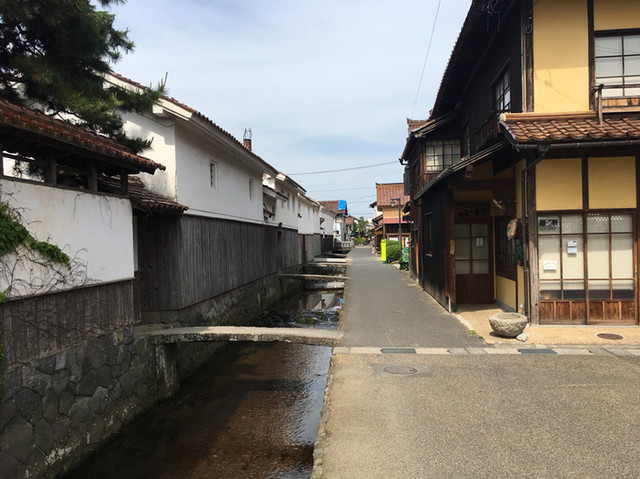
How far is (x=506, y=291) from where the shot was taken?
35.2 ft

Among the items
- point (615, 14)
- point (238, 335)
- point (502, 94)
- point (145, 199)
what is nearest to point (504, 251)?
point (502, 94)

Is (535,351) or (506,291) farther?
(506,291)

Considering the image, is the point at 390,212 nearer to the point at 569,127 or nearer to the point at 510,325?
the point at 569,127

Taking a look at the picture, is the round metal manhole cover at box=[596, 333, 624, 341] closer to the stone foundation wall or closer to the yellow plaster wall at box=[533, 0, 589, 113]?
the yellow plaster wall at box=[533, 0, 589, 113]

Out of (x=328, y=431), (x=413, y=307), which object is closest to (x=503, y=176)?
(x=413, y=307)

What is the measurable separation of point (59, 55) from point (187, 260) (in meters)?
5.02

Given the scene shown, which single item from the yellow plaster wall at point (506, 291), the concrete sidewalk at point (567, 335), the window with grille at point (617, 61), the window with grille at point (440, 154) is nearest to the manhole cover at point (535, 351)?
the concrete sidewalk at point (567, 335)

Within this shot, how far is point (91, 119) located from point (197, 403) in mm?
5980

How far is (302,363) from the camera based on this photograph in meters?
10.9

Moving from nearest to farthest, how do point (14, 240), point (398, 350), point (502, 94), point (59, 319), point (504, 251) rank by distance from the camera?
point (14, 240), point (59, 319), point (398, 350), point (502, 94), point (504, 251)

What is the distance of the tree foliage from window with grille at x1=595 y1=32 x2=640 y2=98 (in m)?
10.0

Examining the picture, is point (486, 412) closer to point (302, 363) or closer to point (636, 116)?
point (302, 363)

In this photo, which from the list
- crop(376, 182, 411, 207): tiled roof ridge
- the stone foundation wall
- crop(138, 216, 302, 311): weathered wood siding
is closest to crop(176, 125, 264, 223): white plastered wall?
crop(138, 216, 302, 311): weathered wood siding

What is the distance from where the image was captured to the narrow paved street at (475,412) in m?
3.96
